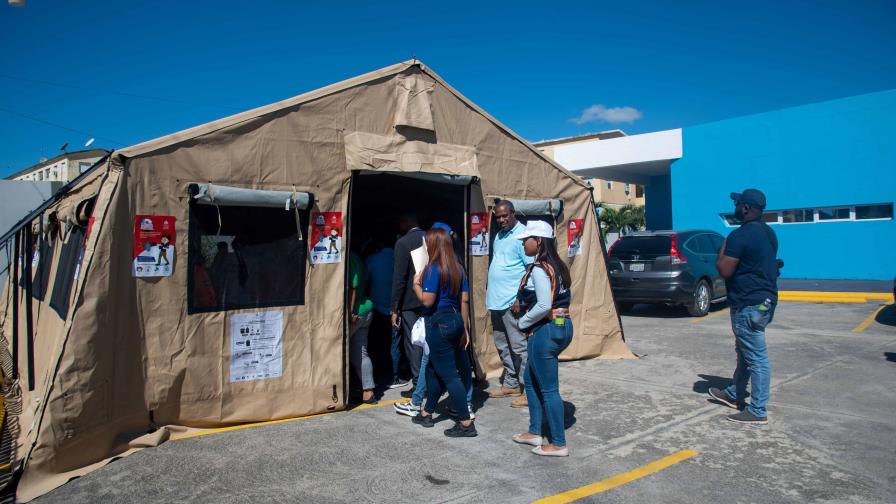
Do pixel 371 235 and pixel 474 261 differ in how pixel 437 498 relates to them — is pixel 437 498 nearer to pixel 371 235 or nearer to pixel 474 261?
pixel 474 261

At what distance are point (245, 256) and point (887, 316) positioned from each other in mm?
10742

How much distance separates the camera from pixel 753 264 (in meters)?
5.13

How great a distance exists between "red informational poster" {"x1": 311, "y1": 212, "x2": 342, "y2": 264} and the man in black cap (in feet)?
11.2

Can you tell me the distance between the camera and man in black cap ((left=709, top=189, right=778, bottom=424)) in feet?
16.6

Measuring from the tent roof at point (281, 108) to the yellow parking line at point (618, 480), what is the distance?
12.4 feet

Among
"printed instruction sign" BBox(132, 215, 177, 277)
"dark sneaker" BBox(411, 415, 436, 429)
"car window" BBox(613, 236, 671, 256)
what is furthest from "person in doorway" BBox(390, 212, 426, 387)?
"car window" BBox(613, 236, 671, 256)

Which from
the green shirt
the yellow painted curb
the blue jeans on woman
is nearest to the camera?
the blue jeans on woman

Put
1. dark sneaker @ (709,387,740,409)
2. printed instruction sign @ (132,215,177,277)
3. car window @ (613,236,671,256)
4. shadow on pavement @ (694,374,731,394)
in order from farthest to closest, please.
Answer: car window @ (613,236,671,256)
shadow on pavement @ (694,374,731,394)
dark sneaker @ (709,387,740,409)
printed instruction sign @ (132,215,177,277)

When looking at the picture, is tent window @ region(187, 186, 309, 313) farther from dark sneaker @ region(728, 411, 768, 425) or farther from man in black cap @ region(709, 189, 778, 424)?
dark sneaker @ region(728, 411, 768, 425)

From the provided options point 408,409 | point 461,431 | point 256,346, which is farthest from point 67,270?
point 461,431

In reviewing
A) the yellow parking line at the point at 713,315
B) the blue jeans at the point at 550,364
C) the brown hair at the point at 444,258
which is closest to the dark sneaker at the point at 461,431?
the blue jeans at the point at 550,364

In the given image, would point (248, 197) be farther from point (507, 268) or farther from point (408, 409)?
point (507, 268)

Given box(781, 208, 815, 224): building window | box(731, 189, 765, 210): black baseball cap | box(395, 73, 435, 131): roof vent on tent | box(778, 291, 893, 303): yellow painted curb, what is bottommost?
box(778, 291, 893, 303): yellow painted curb

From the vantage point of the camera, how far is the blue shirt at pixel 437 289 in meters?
4.83
